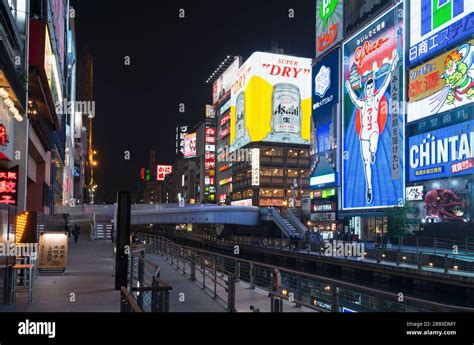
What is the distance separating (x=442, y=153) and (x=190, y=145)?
103063mm

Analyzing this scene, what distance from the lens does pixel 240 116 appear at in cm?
10100

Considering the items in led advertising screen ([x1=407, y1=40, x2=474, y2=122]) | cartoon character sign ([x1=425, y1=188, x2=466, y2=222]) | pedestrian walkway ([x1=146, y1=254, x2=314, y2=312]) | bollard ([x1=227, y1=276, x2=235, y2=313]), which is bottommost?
pedestrian walkway ([x1=146, y1=254, x2=314, y2=312])

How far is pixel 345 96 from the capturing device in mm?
60625

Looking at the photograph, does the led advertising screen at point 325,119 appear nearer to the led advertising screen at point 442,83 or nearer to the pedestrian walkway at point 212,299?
the led advertising screen at point 442,83

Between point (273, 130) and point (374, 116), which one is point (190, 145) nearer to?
point (273, 130)

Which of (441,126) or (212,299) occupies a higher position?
(441,126)

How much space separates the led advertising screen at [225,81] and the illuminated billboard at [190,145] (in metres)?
17.5

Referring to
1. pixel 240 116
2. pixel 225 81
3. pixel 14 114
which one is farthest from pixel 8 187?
pixel 225 81

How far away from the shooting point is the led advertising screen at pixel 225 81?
365ft

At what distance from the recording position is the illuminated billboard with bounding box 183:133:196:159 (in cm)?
13938

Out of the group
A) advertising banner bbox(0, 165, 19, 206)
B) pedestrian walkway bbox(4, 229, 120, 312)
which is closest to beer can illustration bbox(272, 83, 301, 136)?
advertising banner bbox(0, 165, 19, 206)

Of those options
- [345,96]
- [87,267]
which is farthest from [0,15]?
[345,96]

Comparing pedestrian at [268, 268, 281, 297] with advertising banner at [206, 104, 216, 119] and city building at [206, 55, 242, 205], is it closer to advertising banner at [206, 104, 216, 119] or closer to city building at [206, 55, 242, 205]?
city building at [206, 55, 242, 205]

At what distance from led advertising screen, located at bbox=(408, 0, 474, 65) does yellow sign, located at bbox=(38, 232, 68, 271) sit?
32.7 metres
